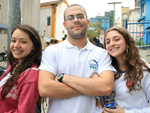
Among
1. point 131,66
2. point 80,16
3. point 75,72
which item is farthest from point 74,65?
point 131,66

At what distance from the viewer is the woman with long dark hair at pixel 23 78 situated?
1.81 m

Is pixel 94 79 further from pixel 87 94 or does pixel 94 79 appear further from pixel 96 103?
pixel 96 103

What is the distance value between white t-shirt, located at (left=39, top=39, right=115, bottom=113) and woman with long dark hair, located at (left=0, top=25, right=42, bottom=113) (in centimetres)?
17

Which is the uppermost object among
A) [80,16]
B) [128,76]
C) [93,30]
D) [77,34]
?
[93,30]

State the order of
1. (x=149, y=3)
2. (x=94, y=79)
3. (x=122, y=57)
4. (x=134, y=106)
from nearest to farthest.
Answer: (x=94, y=79), (x=134, y=106), (x=122, y=57), (x=149, y=3)

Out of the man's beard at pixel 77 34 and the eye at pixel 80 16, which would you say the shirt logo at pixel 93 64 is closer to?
the man's beard at pixel 77 34

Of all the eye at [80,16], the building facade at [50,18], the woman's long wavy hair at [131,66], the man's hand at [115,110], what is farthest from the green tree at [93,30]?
the man's hand at [115,110]

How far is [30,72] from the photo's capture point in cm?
195

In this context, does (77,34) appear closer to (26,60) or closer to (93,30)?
(26,60)

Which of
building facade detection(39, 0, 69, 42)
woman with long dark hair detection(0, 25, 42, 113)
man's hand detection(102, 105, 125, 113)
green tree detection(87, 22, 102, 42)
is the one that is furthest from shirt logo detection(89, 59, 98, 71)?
green tree detection(87, 22, 102, 42)

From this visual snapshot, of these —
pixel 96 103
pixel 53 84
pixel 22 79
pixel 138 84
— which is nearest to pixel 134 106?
pixel 138 84

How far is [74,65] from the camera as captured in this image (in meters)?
2.05

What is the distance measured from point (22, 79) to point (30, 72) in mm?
137

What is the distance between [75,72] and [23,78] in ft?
2.15
